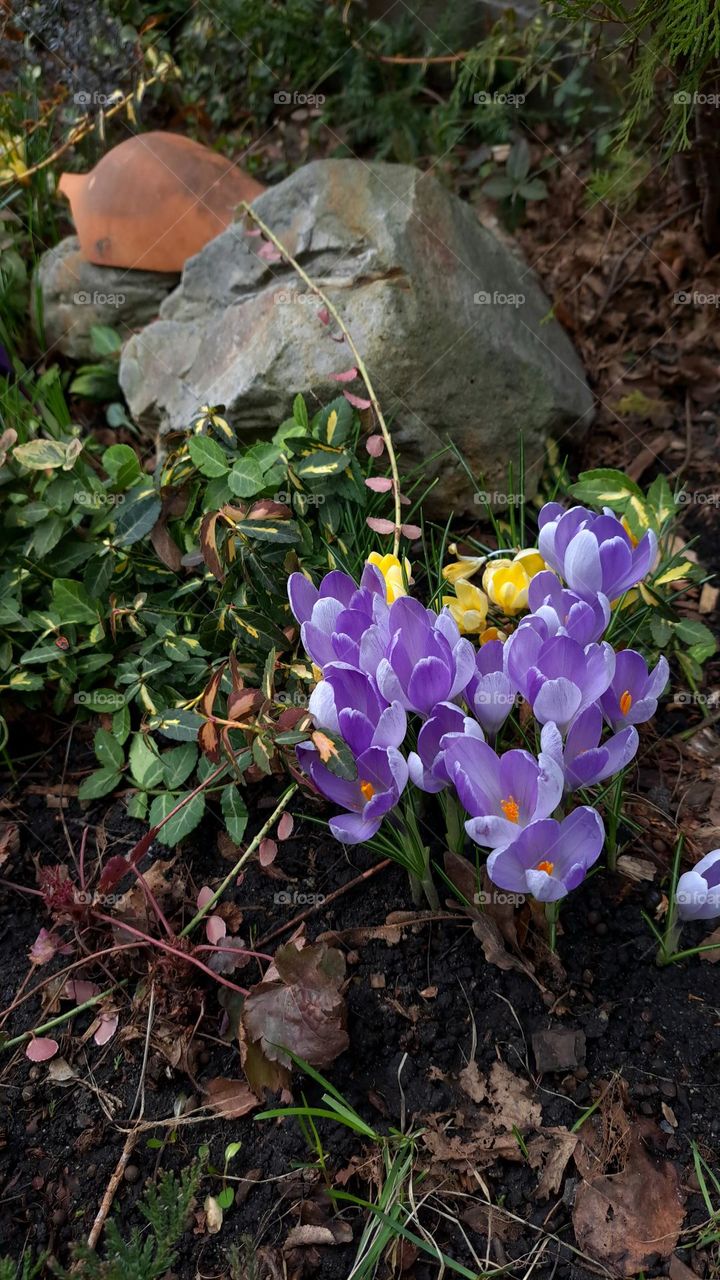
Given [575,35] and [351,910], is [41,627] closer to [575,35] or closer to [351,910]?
[351,910]

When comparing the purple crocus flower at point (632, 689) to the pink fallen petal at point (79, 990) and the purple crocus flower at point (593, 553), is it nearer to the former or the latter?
the purple crocus flower at point (593, 553)

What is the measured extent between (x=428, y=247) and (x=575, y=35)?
1080 millimetres

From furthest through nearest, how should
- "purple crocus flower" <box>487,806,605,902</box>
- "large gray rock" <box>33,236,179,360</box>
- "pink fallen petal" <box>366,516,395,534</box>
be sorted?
"large gray rock" <box>33,236,179,360</box>
"pink fallen petal" <box>366,516,395,534</box>
"purple crocus flower" <box>487,806,605,902</box>

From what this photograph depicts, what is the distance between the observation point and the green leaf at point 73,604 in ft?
6.93

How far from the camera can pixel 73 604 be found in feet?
6.97

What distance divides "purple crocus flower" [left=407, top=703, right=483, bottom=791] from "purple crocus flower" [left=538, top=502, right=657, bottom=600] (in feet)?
1.12

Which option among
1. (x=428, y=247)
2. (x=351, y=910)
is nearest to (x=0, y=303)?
(x=428, y=247)

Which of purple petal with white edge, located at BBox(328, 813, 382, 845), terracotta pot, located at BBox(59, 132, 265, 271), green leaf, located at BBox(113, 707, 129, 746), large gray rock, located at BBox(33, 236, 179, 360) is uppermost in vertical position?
terracotta pot, located at BBox(59, 132, 265, 271)

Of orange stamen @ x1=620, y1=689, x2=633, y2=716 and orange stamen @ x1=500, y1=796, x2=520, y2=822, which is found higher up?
orange stamen @ x1=500, y1=796, x2=520, y2=822

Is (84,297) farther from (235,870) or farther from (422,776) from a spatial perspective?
(422,776)

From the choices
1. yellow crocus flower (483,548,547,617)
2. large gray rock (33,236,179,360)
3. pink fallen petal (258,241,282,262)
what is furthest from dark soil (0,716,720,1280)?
large gray rock (33,236,179,360)

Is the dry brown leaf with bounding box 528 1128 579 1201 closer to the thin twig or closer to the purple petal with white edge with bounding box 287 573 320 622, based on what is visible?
Answer: the thin twig

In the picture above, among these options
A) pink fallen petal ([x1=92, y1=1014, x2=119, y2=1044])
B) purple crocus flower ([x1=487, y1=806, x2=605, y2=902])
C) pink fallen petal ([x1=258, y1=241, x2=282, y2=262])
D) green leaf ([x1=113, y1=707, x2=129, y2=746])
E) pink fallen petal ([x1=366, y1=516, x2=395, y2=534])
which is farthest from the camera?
pink fallen petal ([x1=258, y1=241, x2=282, y2=262])

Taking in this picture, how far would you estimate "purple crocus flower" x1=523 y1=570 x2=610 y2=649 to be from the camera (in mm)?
1538
